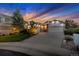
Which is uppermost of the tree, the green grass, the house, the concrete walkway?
Result: the tree

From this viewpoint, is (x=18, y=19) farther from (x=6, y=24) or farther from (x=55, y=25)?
(x=55, y=25)

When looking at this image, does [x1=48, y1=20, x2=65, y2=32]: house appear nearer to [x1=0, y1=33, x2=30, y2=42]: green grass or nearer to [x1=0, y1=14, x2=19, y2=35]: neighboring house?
[x1=0, y1=33, x2=30, y2=42]: green grass

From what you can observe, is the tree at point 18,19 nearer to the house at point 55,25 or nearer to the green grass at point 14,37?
the green grass at point 14,37

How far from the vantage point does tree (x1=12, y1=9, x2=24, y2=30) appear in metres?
1.75

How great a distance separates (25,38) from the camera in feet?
5.77

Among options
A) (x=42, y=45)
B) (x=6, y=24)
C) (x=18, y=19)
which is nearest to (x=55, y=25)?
(x=42, y=45)

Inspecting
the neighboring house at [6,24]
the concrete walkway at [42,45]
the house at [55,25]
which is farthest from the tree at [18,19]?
the house at [55,25]

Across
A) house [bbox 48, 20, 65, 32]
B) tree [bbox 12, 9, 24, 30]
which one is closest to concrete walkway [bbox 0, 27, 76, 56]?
house [bbox 48, 20, 65, 32]

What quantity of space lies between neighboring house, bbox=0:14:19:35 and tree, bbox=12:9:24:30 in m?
0.04

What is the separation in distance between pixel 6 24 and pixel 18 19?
0.13 m

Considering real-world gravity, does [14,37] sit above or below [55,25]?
below

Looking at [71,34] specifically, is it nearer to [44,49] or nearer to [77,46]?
[77,46]

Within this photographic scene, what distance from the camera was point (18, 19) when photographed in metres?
1.76

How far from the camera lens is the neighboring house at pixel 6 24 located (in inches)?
68.8
